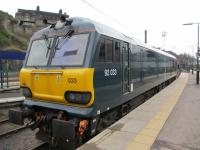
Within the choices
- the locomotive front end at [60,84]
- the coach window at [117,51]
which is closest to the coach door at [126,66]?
the coach window at [117,51]

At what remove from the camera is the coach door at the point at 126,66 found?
7.27m

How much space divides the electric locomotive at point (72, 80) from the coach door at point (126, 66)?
34 mm

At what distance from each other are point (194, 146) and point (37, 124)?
3.66m

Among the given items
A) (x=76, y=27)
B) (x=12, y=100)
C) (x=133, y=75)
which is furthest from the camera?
(x=12, y=100)

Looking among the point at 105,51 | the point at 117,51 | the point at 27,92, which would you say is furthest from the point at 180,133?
the point at 27,92

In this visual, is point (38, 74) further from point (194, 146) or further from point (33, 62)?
point (194, 146)

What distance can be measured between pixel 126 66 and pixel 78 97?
249 cm

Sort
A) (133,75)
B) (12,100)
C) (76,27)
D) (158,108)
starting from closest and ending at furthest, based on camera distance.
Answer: (76,27) < (133,75) < (158,108) < (12,100)

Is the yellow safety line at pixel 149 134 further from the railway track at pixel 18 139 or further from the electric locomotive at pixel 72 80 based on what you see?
the railway track at pixel 18 139

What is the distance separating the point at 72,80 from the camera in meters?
5.43

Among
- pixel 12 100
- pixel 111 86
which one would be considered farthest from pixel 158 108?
pixel 12 100

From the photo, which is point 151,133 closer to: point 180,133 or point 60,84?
point 180,133

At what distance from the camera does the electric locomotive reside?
539cm

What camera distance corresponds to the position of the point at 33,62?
6629 millimetres
